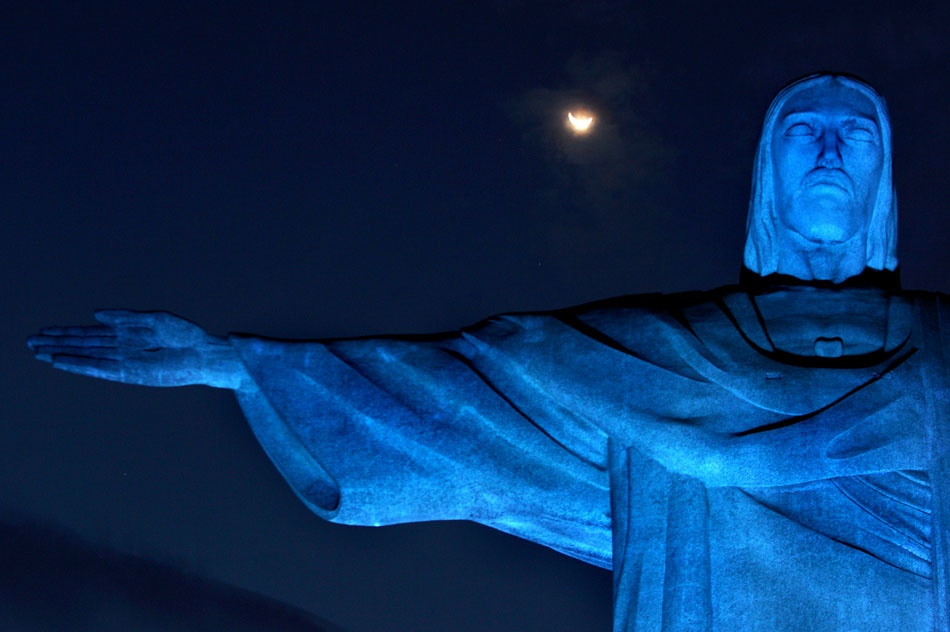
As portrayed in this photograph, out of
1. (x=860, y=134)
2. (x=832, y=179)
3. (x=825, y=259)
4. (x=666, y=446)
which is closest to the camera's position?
(x=666, y=446)

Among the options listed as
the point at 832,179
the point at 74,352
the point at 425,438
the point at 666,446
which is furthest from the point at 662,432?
the point at 74,352

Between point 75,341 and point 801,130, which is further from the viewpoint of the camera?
point 801,130

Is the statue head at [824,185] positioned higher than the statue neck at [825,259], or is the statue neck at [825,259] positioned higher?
the statue head at [824,185]

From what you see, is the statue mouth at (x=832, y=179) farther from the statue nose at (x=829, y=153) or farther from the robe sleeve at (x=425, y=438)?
the robe sleeve at (x=425, y=438)

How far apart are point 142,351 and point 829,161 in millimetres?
3807

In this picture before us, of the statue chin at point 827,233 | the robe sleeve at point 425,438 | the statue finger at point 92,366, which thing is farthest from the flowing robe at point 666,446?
the statue finger at point 92,366

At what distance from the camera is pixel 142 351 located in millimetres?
9789

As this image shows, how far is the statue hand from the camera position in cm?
974

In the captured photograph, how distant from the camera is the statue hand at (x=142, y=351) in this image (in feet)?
32.0

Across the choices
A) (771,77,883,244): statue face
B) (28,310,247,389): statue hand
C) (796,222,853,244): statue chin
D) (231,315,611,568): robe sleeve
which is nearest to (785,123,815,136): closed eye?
(771,77,883,244): statue face

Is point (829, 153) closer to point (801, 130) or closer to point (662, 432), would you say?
point (801, 130)

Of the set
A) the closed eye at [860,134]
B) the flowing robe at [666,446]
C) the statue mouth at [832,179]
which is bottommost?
the flowing robe at [666,446]

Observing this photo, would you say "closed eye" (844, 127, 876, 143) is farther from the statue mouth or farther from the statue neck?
the statue neck

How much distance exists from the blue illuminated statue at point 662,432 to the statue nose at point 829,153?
1 cm
